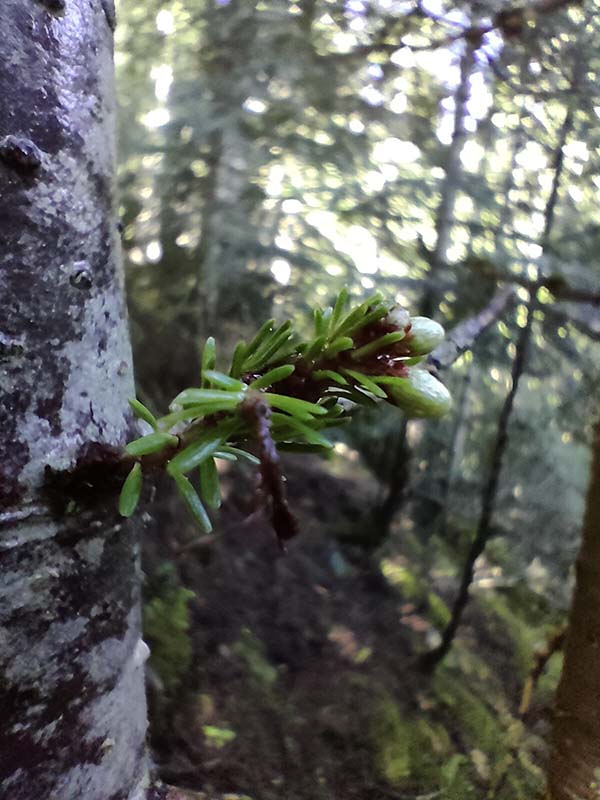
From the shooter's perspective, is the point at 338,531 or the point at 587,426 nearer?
the point at 587,426

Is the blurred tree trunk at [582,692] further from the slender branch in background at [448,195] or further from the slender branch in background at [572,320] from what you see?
the slender branch in background at [448,195]

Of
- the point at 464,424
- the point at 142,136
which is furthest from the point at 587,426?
the point at 142,136

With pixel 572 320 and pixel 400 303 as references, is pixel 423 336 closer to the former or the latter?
pixel 400 303

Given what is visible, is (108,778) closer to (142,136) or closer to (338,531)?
(338,531)

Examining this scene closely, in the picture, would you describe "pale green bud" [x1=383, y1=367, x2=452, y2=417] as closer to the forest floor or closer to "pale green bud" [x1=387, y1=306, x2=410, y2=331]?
"pale green bud" [x1=387, y1=306, x2=410, y2=331]

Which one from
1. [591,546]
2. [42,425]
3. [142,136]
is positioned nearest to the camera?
[42,425]

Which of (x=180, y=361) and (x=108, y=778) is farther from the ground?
(x=108, y=778)

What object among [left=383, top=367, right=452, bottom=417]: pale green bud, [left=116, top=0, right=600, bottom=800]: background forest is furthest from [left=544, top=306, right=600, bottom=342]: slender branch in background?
[left=383, top=367, right=452, bottom=417]: pale green bud
